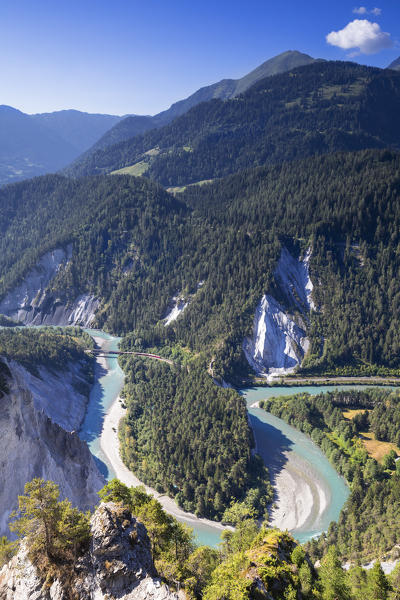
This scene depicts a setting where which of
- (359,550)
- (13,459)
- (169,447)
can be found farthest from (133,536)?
(169,447)

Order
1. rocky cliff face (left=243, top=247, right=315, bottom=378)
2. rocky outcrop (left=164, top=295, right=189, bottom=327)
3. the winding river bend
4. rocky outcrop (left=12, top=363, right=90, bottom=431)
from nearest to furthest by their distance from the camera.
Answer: the winding river bend → rocky outcrop (left=12, top=363, right=90, bottom=431) → rocky cliff face (left=243, top=247, right=315, bottom=378) → rocky outcrop (left=164, top=295, right=189, bottom=327)

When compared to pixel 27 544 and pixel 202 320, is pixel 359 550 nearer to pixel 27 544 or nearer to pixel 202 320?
pixel 27 544

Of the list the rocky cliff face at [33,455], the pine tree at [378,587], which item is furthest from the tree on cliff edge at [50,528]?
the pine tree at [378,587]

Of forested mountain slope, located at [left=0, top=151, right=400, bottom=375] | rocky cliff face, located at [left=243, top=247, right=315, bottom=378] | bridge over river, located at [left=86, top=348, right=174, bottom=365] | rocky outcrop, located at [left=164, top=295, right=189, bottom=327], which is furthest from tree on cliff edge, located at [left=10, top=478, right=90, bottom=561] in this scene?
rocky outcrop, located at [left=164, top=295, right=189, bottom=327]

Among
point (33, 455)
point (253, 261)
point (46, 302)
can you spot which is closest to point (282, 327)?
point (253, 261)

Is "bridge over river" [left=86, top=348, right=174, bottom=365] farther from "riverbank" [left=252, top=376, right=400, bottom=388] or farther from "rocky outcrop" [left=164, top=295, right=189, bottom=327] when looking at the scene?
"riverbank" [left=252, top=376, right=400, bottom=388]

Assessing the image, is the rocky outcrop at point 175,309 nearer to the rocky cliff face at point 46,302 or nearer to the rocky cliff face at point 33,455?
the rocky cliff face at point 46,302
